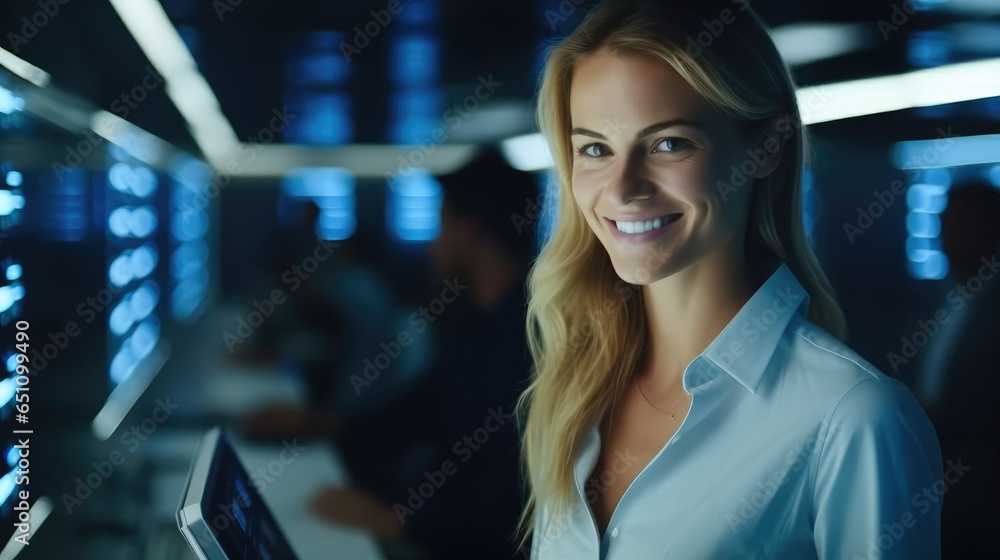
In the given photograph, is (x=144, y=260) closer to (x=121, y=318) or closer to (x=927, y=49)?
(x=121, y=318)

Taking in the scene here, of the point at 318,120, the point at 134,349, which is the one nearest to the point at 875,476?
the point at 318,120

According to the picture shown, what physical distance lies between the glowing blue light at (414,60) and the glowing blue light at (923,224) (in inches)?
50.6

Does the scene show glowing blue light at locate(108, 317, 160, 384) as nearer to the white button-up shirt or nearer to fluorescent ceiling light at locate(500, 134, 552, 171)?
fluorescent ceiling light at locate(500, 134, 552, 171)

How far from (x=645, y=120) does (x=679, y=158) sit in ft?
0.28

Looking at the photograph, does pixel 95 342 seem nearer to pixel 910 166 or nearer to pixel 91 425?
pixel 91 425

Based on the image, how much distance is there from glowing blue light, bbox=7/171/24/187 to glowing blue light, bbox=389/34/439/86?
0.99 metres

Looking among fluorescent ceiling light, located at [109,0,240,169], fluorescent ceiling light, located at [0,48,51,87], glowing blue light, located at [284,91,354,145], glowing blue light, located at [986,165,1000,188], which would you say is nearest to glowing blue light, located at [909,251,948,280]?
glowing blue light, located at [986,165,1000,188]

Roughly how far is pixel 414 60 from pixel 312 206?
0.46 meters

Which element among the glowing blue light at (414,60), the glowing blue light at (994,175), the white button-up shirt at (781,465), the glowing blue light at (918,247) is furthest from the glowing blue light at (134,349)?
the glowing blue light at (994,175)

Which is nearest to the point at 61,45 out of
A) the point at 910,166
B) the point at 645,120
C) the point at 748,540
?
the point at 645,120

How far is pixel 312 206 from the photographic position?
192cm

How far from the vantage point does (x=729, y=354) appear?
1209 millimetres

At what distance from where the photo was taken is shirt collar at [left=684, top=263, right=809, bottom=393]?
119 centimetres

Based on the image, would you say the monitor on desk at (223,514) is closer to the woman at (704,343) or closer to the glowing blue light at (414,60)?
the woman at (704,343)
